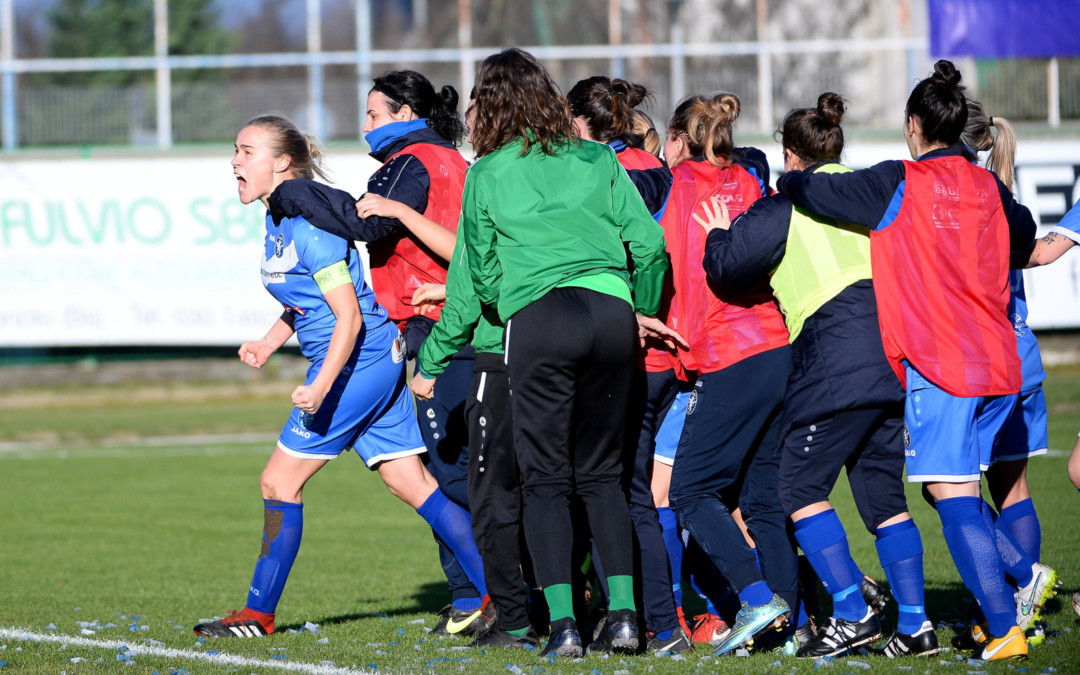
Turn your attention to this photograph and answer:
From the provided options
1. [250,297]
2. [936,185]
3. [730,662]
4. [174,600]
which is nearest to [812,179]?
[936,185]

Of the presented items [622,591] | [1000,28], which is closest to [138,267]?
[1000,28]

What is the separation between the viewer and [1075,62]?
676 inches

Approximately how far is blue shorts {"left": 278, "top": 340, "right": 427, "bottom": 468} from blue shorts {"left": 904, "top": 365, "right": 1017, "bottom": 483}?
2042mm

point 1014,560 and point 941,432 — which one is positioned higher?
point 941,432

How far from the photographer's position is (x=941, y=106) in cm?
429

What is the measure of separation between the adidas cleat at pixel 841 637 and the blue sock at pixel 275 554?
2.10 meters

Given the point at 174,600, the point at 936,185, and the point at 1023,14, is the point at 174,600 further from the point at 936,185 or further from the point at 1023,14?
the point at 1023,14

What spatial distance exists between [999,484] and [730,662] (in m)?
1.71

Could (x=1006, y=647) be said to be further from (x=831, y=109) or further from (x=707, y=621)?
(x=831, y=109)

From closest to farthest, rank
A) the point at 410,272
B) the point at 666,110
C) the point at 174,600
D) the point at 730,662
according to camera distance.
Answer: the point at 730,662 → the point at 410,272 → the point at 174,600 → the point at 666,110

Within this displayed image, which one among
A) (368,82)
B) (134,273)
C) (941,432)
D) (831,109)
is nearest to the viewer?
(941,432)

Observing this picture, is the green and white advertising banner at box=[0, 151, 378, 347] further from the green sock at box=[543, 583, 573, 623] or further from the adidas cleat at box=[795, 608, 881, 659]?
the adidas cleat at box=[795, 608, 881, 659]

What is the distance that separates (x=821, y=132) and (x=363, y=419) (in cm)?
220

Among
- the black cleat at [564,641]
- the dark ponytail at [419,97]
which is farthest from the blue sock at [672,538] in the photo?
the dark ponytail at [419,97]
